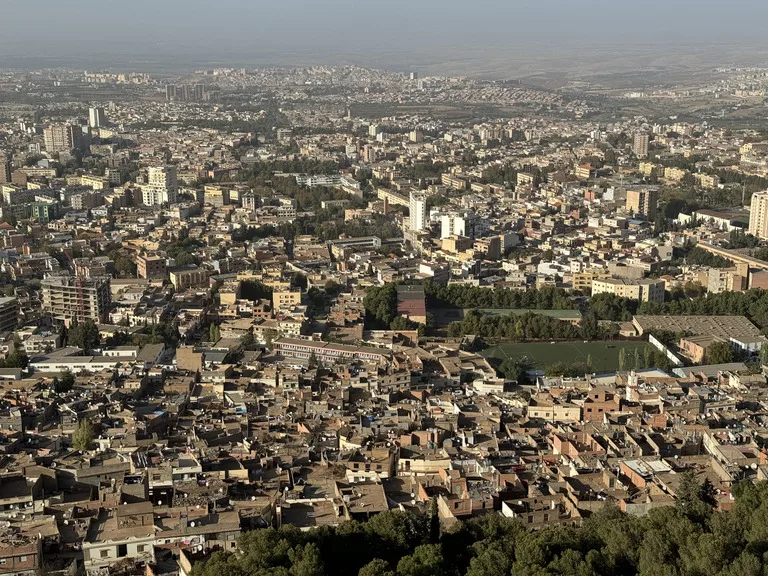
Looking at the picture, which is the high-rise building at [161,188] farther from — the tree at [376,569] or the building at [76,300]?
the tree at [376,569]

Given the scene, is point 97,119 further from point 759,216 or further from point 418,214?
point 759,216

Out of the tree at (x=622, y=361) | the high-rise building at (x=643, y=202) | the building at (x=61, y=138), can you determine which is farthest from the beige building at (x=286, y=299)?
the building at (x=61, y=138)

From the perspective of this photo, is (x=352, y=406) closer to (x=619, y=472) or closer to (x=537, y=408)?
(x=537, y=408)

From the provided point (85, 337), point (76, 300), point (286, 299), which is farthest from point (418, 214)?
point (85, 337)

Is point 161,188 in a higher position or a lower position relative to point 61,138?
lower

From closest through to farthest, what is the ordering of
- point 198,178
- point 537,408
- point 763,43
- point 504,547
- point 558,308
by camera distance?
point 504,547 < point 537,408 < point 558,308 < point 198,178 < point 763,43

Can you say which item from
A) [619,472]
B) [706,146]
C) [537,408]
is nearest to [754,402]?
[537,408]

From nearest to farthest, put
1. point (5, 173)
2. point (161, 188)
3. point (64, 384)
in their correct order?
point (64, 384) < point (161, 188) < point (5, 173)
